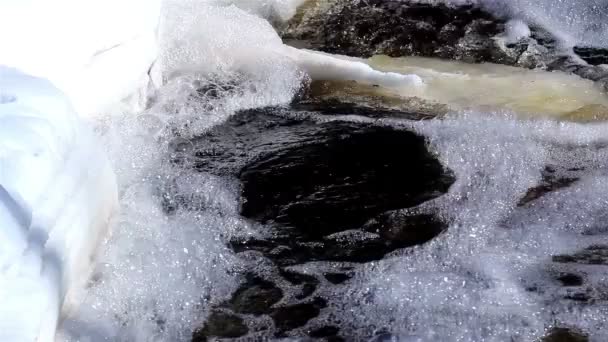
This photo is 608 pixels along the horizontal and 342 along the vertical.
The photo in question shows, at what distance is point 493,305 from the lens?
8.54 feet

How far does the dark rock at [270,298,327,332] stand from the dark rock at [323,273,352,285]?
0.38 feet

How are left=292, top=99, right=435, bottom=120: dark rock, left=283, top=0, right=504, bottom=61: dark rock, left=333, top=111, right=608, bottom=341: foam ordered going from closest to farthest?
left=333, top=111, right=608, bottom=341: foam < left=292, top=99, right=435, bottom=120: dark rock < left=283, top=0, right=504, bottom=61: dark rock

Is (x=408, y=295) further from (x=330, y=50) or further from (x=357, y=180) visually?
(x=330, y=50)

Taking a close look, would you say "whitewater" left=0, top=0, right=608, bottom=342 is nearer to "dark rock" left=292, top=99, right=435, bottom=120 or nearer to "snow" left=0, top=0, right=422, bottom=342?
"snow" left=0, top=0, right=422, bottom=342

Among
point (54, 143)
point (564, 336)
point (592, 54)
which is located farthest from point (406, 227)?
point (592, 54)

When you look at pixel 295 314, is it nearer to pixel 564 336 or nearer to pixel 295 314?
pixel 295 314

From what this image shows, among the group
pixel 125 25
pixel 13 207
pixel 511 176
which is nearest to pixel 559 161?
pixel 511 176

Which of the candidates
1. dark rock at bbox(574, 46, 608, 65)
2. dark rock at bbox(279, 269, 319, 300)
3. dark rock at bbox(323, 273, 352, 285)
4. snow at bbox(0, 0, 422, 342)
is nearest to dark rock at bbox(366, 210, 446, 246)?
dark rock at bbox(323, 273, 352, 285)

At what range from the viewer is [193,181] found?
3.30 metres

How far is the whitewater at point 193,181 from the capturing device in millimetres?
2406

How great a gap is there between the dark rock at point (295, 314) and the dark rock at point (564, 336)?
77 centimetres

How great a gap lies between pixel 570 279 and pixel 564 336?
0.32 m

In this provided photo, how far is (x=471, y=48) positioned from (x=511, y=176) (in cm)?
152

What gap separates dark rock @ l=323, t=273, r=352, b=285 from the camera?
8.96 feet
